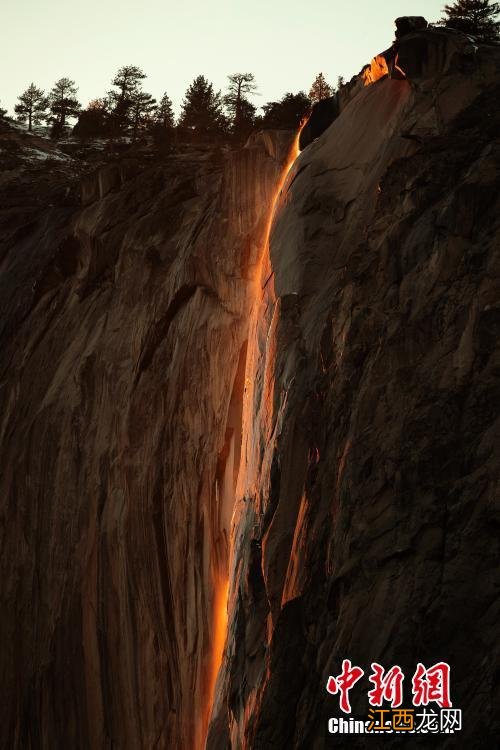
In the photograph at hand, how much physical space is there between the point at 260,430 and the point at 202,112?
3073 cm

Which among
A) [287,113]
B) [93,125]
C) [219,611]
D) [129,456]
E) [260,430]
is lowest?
[219,611]

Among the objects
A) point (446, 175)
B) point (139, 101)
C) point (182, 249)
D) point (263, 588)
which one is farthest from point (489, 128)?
point (139, 101)

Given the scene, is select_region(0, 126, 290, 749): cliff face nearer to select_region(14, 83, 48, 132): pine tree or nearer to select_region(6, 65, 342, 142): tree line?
select_region(6, 65, 342, 142): tree line

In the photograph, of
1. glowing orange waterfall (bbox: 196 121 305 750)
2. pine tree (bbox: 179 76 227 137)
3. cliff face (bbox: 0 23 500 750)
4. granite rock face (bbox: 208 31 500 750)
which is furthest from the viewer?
pine tree (bbox: 179 76 227 137)

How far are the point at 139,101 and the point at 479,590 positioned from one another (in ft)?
161

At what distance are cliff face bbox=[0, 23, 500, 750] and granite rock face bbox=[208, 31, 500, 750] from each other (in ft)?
0.10

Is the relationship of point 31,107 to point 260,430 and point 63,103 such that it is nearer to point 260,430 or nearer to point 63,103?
point 63,103

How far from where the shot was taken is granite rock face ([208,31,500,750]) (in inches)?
404

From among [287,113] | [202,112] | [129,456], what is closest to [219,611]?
[129,456]

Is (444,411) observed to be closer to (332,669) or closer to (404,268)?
(404,268)

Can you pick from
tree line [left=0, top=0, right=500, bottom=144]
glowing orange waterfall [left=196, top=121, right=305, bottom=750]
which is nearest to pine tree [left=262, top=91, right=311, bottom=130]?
tree line [left=0, top=0, right=500, bottom=144]

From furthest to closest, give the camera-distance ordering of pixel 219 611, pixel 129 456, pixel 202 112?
1. pixel 202 112
2. pixel 129 456
3. pixel 219 611

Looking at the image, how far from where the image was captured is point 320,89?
54.1 metres

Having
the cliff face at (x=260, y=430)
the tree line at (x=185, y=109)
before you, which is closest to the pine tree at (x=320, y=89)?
the tree line at (x=185, y=109)
